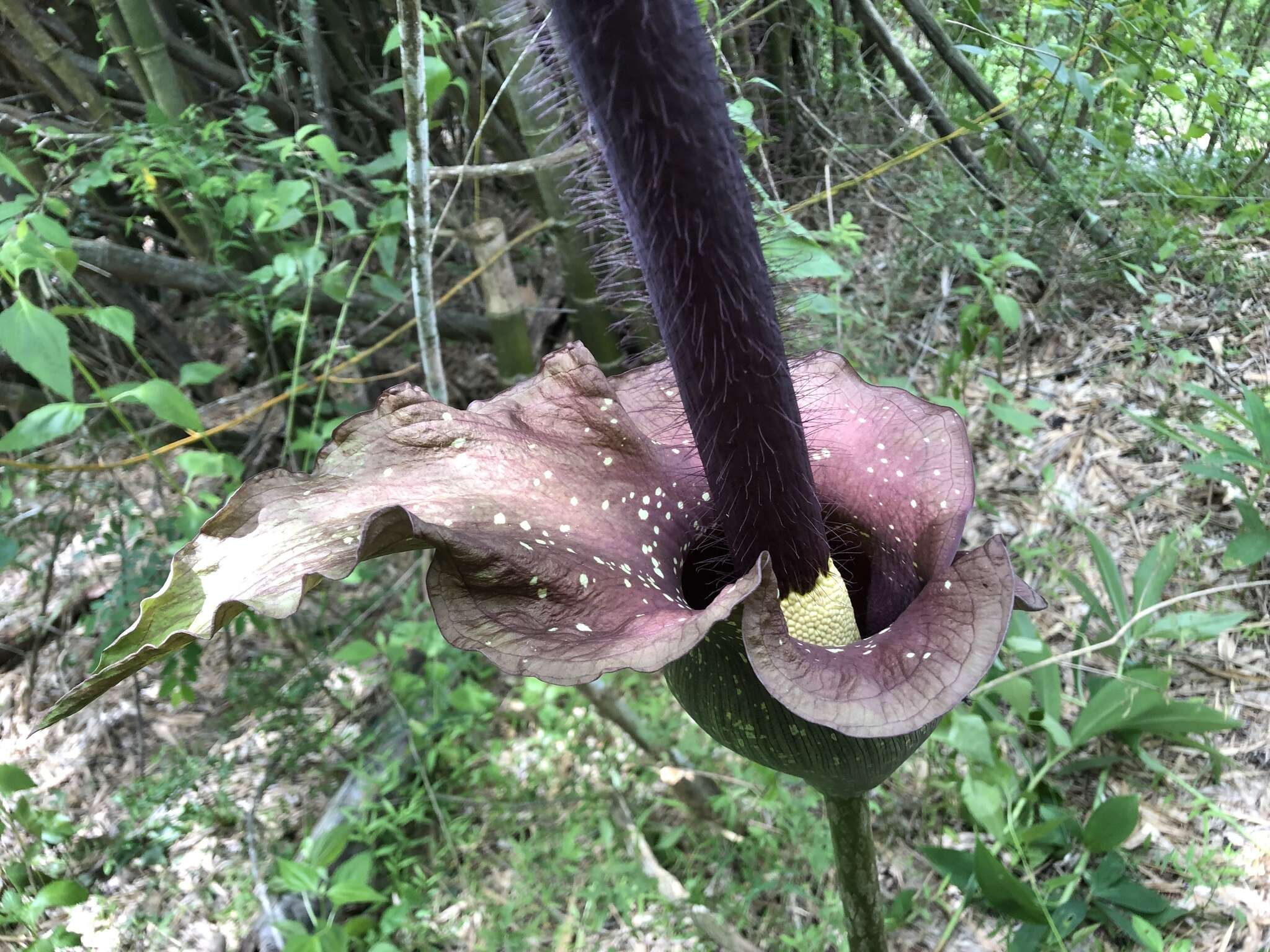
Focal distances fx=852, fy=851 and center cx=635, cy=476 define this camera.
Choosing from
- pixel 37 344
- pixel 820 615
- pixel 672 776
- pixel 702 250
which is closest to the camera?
pixel 702 250

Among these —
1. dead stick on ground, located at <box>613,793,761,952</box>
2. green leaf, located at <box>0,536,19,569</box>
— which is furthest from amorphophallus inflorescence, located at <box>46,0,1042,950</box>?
green leaf, located at <box>0,536,19,569</box>

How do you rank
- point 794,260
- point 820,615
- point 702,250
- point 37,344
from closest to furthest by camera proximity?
point 702,250
point 820,615
point 794,260
point 37,344

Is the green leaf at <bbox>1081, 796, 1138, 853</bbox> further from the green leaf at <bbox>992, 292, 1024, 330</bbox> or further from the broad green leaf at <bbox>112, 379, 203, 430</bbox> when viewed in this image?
the broad green leaf at <bbox>112, 379, 203, 430</bbox>

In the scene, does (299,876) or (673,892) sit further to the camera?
(673,892)

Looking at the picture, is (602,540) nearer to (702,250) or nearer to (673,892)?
(702,250)

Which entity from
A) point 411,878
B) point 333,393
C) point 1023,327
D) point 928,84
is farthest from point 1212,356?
point 333,393

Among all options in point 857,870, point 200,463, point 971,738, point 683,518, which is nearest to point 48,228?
point 200,463
